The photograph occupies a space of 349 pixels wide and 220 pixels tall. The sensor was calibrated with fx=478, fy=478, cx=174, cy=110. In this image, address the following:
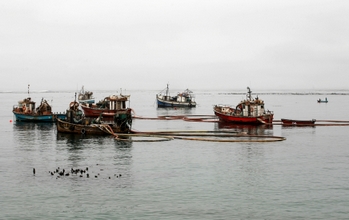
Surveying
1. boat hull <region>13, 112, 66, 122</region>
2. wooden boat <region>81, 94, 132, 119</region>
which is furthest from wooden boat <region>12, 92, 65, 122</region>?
wooden boat <region>81, 94, 132, 119</region>

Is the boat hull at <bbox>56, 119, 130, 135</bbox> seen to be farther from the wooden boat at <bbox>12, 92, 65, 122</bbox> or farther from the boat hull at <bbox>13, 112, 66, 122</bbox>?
the boat hull at <bbox>13, 112, 66, 122</bbox>

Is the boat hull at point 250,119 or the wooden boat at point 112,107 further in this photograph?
the wooden boat at point 112,107

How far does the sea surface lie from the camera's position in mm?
27875

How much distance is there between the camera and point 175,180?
3559 centimetres

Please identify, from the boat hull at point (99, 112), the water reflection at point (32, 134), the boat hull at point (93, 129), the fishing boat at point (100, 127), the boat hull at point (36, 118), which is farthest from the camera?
the boat hull at point (99, 112)

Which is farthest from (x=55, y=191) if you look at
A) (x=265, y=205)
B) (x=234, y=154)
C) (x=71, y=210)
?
(x=234, y=154)

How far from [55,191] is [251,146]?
2809 cm

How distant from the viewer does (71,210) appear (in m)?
27.8

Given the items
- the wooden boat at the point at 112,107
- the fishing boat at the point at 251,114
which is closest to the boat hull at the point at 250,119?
the fishing boat at the point at 251,114

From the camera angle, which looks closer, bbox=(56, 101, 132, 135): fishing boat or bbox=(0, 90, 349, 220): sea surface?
bbox=(0, 90, 349, 220): sea surface

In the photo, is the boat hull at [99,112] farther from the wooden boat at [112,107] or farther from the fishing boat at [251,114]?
the fishing boat at [251,114]

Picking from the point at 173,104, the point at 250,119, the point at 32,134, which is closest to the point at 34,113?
the point at 32,134

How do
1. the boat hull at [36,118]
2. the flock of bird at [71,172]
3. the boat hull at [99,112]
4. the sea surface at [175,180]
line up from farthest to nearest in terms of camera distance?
the boat hull at [99,112] → the boat hull at [36,118] → the flock of bird at [71,172] → the sea surface at [175,180]

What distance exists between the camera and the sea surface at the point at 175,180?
27875mm
